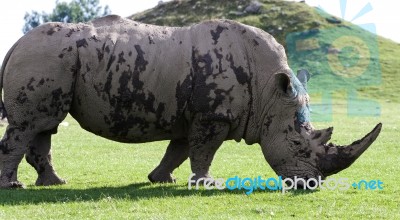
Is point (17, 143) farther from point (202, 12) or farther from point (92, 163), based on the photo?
point (202, 12)

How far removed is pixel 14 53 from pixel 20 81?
21.0 inches

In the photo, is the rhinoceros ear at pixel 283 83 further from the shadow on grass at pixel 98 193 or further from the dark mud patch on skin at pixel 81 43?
the dark mud patch on skin at pixel 81 43

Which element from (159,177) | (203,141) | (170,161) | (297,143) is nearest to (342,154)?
(297,143)

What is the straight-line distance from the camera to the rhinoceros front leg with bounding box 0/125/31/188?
401 inches

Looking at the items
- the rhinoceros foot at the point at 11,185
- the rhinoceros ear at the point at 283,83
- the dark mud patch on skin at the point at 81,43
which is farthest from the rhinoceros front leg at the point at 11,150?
the rhinoceros ear at the point at 283,83

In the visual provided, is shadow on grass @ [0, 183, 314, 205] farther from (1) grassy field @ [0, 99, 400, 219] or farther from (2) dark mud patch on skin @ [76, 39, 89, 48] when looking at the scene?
(2) dark mud patch on skin @ [76, 39, 89, 48]

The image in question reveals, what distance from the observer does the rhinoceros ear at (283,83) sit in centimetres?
1025

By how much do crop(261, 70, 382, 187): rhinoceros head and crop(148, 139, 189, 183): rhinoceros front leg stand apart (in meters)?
1.60

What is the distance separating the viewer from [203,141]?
10.4 metres

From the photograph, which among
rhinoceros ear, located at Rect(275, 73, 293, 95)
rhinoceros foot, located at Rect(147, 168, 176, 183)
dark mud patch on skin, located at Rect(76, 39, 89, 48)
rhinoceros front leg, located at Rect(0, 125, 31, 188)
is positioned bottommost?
rhinoceros foot, located at Rect(147, 168, 176, 183)

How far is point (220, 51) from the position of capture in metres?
10.4

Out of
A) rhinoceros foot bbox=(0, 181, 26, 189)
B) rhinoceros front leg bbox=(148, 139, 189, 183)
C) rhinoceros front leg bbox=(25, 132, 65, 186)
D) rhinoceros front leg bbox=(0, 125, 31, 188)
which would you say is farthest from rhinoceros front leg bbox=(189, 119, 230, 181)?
rhinoceros foot bbox=(0, 181, 26, 189)

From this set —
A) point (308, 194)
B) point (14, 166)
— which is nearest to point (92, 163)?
point (14, 166)

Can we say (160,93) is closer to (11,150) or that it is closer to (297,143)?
(297,143)
